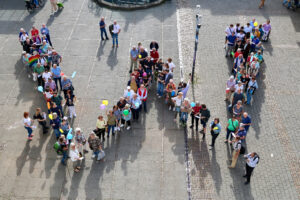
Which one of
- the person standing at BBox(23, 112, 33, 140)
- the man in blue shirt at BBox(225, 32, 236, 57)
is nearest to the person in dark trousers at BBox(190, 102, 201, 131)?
the man in blue shirt at BBox(225, 32, 236, 57)

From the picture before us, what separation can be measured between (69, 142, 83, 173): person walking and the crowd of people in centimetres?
543

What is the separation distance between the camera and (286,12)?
20109 millimetres

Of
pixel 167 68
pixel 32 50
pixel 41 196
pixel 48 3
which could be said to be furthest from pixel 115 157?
pixel 48 3

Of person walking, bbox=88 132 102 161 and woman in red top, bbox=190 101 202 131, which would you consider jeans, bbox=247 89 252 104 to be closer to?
woman in red top, bbox=190 101 202 131

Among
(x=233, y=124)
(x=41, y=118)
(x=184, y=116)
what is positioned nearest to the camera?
(x=233, y=124)

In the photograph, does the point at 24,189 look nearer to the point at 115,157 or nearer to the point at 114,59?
the point at 115,157

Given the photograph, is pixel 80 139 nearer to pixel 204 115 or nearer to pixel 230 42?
pixel 204 115

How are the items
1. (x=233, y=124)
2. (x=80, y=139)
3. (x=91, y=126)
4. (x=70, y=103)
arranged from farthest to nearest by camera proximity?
(x=91, y=126), (x=70, y=103), (x=233, y=124), (x=80, y=139)

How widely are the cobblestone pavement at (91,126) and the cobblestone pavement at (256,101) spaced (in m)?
0.89

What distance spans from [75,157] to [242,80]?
7.83 meters

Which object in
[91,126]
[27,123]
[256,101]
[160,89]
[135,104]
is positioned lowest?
[91,126]

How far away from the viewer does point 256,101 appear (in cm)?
1412

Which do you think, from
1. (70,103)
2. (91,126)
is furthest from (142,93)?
(70,103)

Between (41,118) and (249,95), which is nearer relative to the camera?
(41,118)
